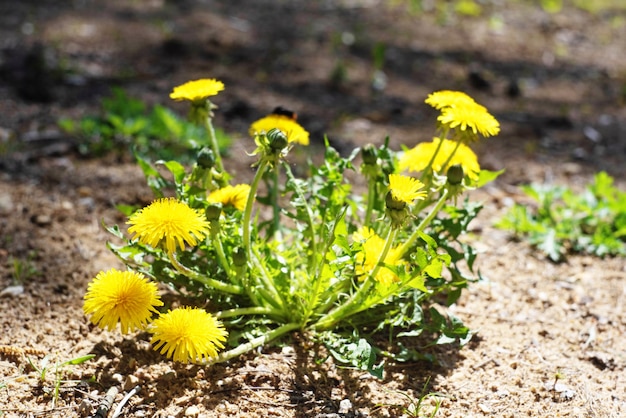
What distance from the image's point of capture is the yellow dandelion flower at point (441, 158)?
2.06m

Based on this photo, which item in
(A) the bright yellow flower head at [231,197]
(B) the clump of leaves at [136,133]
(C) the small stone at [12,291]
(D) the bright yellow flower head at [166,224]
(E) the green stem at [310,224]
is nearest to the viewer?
(D) the bright yellow flower head at [166,224]

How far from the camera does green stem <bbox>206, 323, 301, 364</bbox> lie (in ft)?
5.98

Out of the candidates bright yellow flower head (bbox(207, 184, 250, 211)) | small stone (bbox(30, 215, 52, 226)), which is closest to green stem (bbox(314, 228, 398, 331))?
bright yellow flower head (bbox(207, 184, 250, 211))

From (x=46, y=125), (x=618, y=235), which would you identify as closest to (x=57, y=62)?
(x=46, y=125)

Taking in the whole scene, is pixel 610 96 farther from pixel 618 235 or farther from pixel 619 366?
pixel 619 366

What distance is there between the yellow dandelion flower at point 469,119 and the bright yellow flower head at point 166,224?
0.76 metres

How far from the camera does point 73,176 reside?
10.2ft

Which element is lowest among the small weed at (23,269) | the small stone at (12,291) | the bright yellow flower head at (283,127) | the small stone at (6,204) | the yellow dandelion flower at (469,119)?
the small stone at (12,291)

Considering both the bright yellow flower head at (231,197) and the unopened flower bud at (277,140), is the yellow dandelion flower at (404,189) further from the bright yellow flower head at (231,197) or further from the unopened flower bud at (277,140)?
the bright yellow flower head at (231,197)

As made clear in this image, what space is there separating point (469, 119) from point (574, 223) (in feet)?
4.43

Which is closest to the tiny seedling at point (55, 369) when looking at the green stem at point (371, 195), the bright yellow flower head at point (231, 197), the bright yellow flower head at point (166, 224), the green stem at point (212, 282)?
the green stem at point (212, 282)

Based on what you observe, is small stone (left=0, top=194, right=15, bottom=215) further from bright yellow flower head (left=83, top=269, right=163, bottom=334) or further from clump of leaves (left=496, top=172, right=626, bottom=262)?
clump of leaves (left=496, top=172, right=626, bottom=262)

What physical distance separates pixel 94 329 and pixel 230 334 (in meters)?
0.48

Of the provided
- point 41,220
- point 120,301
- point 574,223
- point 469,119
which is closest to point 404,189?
point 469,119
